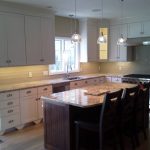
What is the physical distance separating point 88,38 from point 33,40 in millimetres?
2037

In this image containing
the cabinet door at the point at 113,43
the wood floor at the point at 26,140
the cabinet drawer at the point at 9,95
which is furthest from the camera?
the cabinet door at the point at 113,43

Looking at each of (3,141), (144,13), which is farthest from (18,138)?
(144,13)

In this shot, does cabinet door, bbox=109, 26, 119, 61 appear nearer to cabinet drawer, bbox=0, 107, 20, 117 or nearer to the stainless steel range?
the stainless steel range

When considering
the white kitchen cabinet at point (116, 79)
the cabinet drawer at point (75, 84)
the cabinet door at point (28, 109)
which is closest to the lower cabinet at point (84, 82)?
the cabinet drawer at point (75, 84)

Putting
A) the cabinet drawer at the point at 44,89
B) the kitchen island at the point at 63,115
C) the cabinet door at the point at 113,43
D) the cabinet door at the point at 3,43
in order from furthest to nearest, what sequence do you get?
1. the cabinet door at the point at 113,43
2. the cabinet drawer at the point at 44,89
3. the cabinet door at the point at 3,43
4. the kitchen island at the point at 63,115

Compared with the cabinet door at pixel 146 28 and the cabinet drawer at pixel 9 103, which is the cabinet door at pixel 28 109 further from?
the cabinet door at pixel 146 28

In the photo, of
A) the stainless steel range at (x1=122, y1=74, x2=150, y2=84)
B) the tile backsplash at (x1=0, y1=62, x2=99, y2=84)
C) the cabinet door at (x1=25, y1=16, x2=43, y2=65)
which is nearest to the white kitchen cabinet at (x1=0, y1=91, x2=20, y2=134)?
the tile backsplash at (x1=0, y1=62, x2=99, y2=84)

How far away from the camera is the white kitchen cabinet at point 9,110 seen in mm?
A: 4055

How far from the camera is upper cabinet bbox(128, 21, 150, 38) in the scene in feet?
18.8

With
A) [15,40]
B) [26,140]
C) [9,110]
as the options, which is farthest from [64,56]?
[26,140]

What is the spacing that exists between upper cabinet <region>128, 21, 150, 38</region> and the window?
1647mm

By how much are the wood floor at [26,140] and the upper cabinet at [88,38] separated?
2.77m

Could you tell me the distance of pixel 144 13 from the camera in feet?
17.8

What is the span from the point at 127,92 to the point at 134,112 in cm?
55
